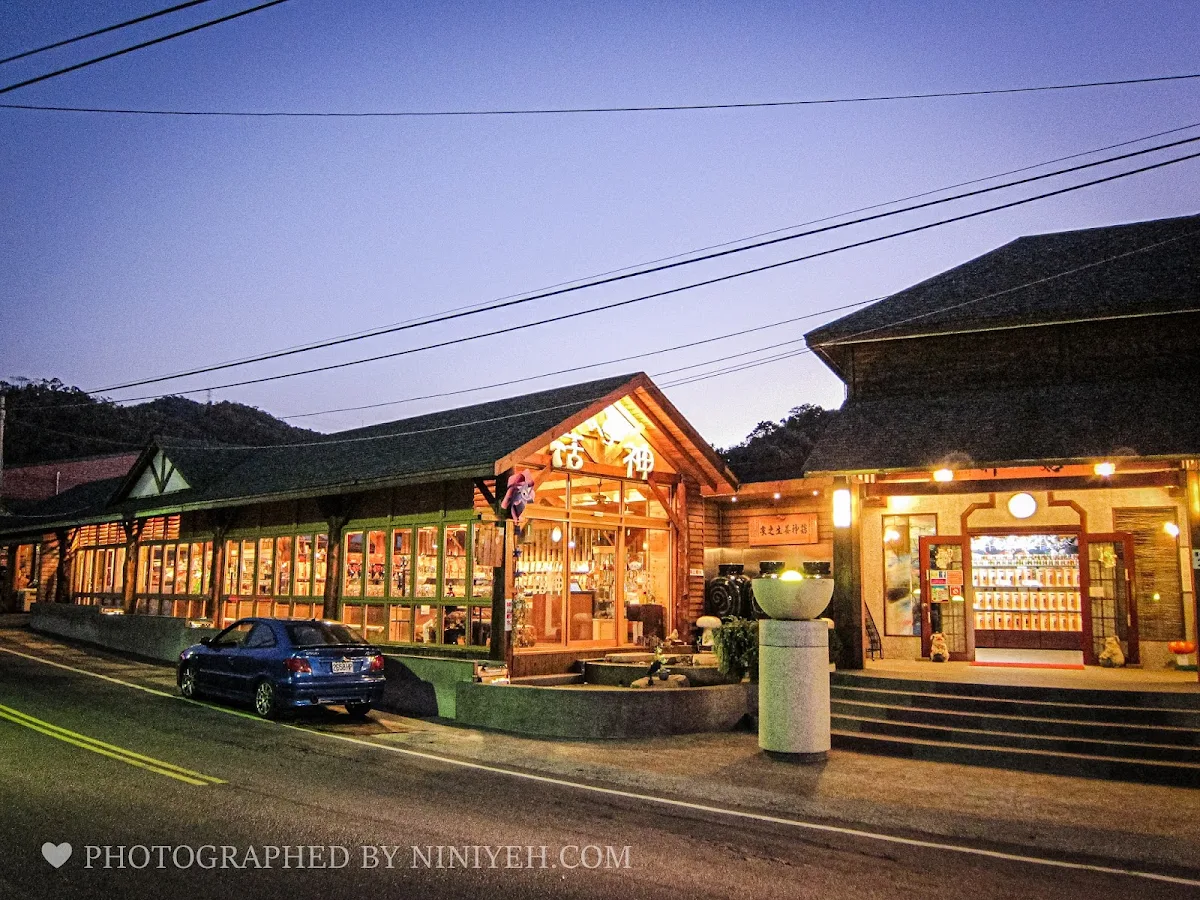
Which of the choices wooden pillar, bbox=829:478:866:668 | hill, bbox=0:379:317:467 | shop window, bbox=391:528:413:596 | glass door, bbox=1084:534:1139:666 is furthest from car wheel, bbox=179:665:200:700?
hill, bbox=0:379:317:467

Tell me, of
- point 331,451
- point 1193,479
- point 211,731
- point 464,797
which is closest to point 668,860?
point 464,797

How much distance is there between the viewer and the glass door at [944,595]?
1784 cm

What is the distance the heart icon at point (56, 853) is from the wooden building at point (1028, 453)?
11958mm

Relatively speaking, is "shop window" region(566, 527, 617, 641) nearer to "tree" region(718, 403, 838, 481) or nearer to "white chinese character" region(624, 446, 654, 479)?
"white chinese character" region(624, 446, 654, 479)

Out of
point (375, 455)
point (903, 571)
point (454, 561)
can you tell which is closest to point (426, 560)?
point (454, 561)

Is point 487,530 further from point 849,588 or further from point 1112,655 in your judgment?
point 1112,655

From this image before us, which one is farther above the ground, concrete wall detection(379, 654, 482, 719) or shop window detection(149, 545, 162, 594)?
shop window detection(149, 545, 162, 594)

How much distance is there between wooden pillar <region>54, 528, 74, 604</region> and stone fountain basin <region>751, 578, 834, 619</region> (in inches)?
1270

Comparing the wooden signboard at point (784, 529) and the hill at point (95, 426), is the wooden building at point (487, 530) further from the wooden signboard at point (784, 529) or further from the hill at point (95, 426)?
the hill at point (95, 426)

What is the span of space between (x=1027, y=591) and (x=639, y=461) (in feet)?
27.0

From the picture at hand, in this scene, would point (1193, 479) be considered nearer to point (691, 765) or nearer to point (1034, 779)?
point (1034, 779)

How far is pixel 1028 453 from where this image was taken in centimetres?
1470

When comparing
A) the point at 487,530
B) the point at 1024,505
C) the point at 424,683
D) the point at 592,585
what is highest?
the point at 1024,505

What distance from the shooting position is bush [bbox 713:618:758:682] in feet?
51.1
